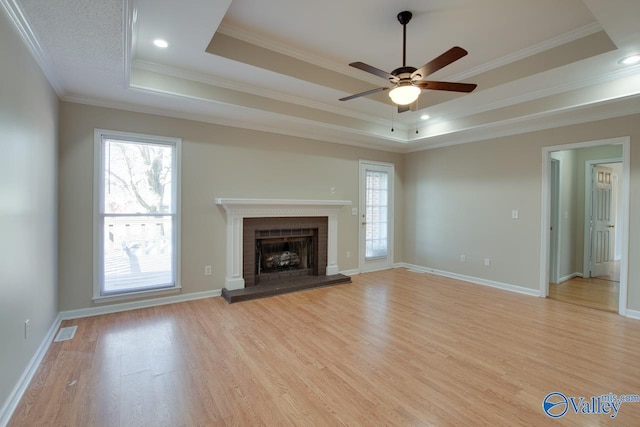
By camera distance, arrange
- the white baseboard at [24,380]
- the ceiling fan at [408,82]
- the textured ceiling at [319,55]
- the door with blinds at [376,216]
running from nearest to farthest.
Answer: the white baseboard at [24,380] < the textured ceiling at [319,55] < the ceiling fan at [408,82] < the door with blinds at [376,216]

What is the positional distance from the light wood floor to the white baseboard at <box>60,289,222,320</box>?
0.39 feet

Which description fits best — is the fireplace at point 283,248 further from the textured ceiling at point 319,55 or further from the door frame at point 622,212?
the door frame at point 622,212

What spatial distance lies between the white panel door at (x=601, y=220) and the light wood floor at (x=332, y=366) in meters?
2.54

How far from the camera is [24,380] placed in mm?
2117

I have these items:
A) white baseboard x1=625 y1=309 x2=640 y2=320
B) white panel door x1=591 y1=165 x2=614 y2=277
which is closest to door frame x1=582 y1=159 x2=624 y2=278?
white panel door x1=591 y1=165 x2=614 y2=277

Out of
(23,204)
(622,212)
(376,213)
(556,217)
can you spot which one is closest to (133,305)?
(23,204)

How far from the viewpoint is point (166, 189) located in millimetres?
3889

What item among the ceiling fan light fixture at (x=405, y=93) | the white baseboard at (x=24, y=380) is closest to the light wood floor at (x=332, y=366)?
the white baseboard at (x=24, y=380)

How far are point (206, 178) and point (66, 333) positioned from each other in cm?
230

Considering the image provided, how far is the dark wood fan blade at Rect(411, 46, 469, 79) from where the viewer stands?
6.91 ft

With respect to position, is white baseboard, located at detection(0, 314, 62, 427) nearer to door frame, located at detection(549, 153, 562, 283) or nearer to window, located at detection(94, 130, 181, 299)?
window, located at detection(94, 130, 181, 299)

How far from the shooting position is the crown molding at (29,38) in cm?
183

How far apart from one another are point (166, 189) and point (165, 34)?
75.0 inches

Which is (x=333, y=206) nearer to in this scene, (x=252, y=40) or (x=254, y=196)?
(x=254, y=196)
